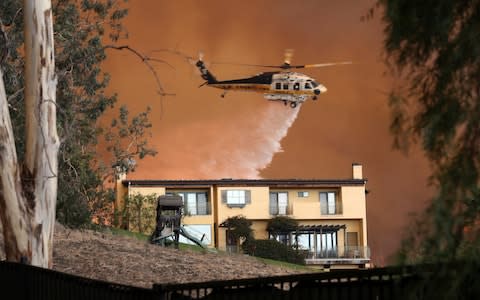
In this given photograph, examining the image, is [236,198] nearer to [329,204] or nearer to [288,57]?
[329,204]

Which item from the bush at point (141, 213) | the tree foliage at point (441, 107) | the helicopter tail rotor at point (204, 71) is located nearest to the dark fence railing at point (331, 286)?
the tree foliage at point (441, 107)

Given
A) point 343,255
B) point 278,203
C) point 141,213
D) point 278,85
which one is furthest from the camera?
point 278,85

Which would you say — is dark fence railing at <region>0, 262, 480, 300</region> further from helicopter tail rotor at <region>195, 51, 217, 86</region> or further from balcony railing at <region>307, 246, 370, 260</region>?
helicopter tail rotor at <region>195, 51, 217, 86</region>

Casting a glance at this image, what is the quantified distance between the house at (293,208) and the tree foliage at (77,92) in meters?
36.8

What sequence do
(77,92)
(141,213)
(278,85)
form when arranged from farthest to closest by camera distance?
(278,85) → (141,213) → (77,92)

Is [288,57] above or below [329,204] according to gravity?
above

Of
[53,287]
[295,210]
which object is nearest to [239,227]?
[295,210]

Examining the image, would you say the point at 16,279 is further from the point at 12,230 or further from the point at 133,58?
the point at 133,58

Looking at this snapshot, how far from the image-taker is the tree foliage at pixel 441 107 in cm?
446

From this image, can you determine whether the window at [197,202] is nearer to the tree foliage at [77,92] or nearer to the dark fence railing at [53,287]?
the tree foliage at [77,92]

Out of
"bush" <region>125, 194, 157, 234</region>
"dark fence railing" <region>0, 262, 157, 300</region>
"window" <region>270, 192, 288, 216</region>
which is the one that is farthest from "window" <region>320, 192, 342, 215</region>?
"dark fence railing" <region>0, 262, 157, 300</region>

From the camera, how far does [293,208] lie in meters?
73.8

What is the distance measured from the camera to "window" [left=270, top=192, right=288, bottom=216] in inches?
2901

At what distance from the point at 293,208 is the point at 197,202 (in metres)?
6.99
